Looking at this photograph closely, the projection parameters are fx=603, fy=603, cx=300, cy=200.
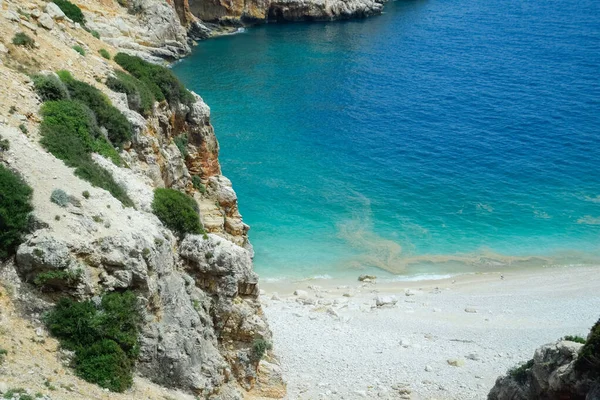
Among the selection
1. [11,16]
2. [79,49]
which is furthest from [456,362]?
[11,16]

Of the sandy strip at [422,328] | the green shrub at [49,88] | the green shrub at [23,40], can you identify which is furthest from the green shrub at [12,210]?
the sandy strip at [422,328]

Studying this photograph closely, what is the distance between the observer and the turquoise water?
53.0 meters

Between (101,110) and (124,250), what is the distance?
981 cm

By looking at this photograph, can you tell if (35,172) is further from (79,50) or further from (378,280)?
(378,280)

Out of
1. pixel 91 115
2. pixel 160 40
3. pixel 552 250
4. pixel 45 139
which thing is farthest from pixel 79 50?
pixel 160 40

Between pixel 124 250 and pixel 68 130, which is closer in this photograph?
pixel 124 250

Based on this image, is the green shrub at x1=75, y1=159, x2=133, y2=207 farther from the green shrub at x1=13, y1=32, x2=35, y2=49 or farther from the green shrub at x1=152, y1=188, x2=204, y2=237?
the green shrub at x1=13, y1=32, x2=35, y2=49

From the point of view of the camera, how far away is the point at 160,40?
89250 mm

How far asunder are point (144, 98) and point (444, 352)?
907 inches

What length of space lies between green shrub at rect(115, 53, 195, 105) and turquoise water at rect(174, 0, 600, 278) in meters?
18.6

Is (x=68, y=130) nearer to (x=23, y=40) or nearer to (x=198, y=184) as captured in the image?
(x=23, y=40)

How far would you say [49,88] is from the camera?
2553 cm

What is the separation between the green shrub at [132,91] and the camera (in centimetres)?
3031

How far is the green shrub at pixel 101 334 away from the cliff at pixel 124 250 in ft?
0.93
